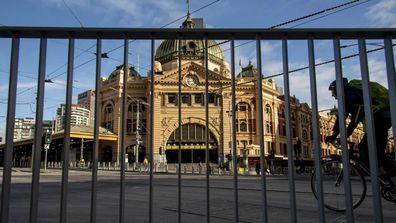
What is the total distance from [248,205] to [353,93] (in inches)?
109

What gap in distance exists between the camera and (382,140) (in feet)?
17.1

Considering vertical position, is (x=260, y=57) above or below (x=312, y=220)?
above

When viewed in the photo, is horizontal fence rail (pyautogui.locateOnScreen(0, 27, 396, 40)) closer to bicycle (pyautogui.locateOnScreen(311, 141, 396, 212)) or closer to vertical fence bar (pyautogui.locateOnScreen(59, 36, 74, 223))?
vertical fence bar (pyautogui.locateOnScreen(59, 36, 74, 223))

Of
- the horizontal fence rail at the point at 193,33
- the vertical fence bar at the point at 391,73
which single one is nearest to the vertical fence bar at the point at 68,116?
the horizontal fence rail at the point at 193,33

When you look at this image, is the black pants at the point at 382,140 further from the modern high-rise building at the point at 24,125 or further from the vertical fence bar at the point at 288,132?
the modern high-rise building at the point at 24,125

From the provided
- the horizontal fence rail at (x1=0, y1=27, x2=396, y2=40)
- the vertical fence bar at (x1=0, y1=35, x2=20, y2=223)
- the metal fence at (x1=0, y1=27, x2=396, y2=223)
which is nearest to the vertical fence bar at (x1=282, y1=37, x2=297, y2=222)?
the metal fence at (x1=0, y1=27, x2=396, y2=223)

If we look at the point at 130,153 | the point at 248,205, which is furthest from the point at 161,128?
the point at 248,205

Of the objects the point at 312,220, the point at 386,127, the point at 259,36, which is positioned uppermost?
the point at 259,36

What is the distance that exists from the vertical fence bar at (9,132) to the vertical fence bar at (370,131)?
3.24 metres

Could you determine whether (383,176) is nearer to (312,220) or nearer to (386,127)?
(386,127)

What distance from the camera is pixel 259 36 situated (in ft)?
12.7

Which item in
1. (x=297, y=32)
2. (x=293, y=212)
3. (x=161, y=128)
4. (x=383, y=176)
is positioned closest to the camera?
(x=293, y=212)

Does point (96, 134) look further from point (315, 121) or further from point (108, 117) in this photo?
point (108, 117)

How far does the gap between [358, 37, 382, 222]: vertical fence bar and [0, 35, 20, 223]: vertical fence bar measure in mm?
3243
